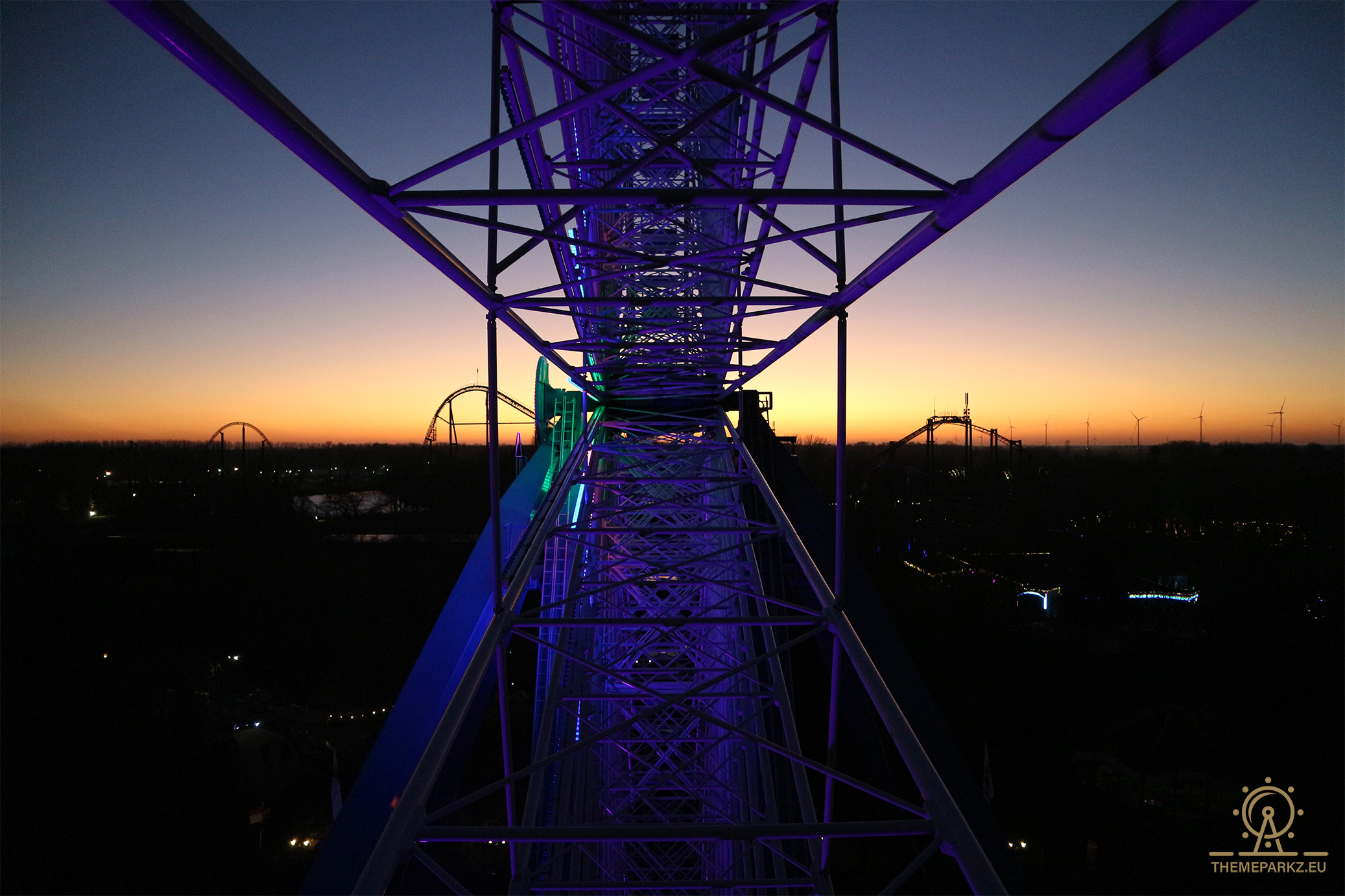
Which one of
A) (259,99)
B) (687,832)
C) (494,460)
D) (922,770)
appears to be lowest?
(687,832)

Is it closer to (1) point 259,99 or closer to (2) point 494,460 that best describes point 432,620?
(2) point 494,460

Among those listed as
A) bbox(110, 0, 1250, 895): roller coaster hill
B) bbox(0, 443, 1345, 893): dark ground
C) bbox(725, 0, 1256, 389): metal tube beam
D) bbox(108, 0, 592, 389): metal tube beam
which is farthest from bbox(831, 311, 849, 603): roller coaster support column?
bbox(0, 443, 1345, 893): dark ground

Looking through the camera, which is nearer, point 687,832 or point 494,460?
point 687,832

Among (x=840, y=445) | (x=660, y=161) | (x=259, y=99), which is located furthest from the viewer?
(x=660, y=161)

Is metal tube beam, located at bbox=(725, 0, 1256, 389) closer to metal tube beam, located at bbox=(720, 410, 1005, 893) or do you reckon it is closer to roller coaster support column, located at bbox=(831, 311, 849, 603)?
roller coaster support column, located at bbox=(831, 311, 849, 603)

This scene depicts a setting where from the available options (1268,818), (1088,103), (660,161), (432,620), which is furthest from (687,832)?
(432,620)

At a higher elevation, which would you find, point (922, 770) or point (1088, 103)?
point (1088, 103)

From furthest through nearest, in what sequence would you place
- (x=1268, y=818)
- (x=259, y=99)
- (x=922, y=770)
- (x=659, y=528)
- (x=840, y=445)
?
(x=1268, y=818), (x=659, y=528), (x=840, y=445), (x=922, y=770), (x=259, y=99)
